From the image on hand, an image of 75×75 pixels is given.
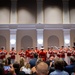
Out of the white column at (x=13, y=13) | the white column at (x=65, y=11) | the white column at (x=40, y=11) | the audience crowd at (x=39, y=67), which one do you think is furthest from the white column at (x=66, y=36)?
the audience crowd at (x=39, y=67)

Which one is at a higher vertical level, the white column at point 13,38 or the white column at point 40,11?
the white column at point 40,11

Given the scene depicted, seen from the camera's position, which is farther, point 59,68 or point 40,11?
point 40,11

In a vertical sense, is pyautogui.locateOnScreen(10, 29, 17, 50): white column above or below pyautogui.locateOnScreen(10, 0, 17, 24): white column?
below

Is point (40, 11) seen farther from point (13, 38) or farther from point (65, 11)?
point (13, 38)

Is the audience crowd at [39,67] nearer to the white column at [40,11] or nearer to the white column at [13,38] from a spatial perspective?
the white column at [13,38]

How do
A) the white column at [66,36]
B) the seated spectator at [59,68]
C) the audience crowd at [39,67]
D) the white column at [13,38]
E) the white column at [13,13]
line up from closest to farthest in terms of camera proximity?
the audience crowd at [39,67] < the seated spectator at [59,68] < the white column at [13,38] < the white column at [66,36] < the white column at [13,13]

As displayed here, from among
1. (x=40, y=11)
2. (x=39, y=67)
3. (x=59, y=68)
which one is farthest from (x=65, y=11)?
(x=39, y=67)

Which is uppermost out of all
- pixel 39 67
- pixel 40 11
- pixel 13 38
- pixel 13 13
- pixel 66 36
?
pixel 40 11

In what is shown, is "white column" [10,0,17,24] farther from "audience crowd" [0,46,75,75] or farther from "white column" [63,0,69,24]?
"audience crowd" [0,46,75,75]

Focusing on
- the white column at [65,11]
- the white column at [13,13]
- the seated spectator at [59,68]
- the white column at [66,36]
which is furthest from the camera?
the white column at [65,11]

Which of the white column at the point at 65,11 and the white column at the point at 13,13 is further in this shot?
the white column at the point at 65,11

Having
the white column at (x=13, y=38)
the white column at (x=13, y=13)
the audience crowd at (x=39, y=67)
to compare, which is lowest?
the audience crowd at (x=39, y=67)

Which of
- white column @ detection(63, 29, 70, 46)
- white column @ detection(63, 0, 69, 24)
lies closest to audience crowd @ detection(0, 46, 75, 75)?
white column @ detection(63, 29, 70, 46)

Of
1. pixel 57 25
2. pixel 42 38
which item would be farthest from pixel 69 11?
pixel 42 38
